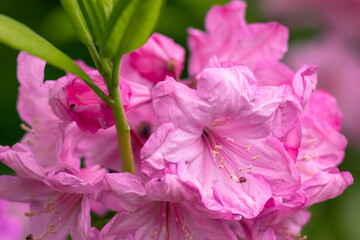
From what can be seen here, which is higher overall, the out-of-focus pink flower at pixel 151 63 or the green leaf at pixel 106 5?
the green leaf at pixel 106 5

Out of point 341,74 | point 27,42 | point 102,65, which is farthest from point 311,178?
point 341,74

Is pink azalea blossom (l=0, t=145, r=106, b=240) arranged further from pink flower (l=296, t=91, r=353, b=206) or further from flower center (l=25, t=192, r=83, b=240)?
pink flower (l=296, t=91, r=353, b=206)

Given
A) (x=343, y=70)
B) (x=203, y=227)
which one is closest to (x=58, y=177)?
(x=203, y=227)

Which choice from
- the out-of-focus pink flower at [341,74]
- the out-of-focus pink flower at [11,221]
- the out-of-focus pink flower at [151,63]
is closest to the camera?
the out-of-focus pink flower at [151,63]

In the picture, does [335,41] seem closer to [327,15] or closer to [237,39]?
[327,15]

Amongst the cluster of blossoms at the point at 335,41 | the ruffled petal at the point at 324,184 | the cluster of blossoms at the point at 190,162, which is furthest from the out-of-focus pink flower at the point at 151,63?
the cluster of blossoms at the point at 335,41

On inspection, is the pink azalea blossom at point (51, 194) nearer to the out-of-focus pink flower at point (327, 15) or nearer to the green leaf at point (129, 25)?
the green leaf at point (129, 25)
